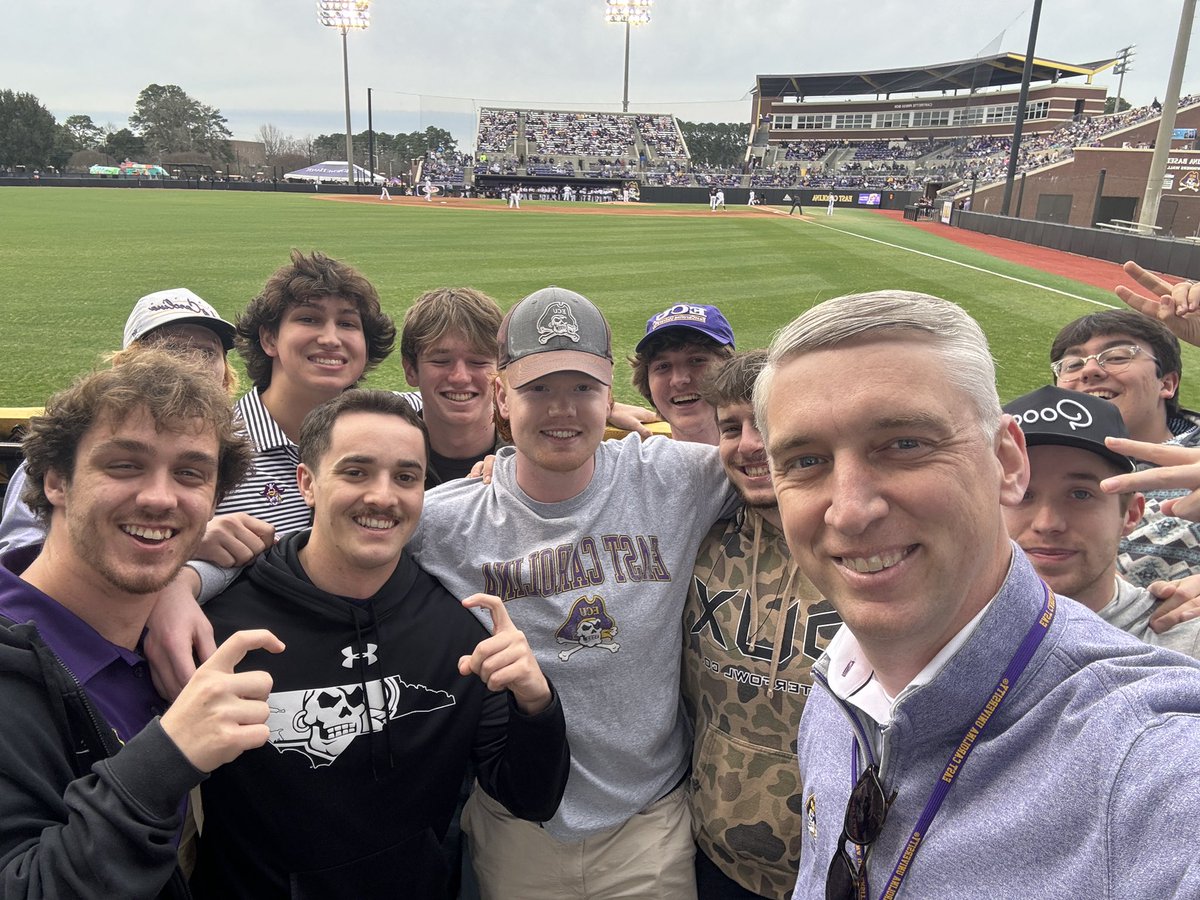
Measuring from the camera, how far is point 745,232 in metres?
29.0

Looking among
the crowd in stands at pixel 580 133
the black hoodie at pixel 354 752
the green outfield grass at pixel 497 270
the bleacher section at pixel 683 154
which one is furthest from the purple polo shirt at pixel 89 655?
the crowd in stands at pixel 580 133

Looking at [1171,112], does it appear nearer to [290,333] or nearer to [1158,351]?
[1158,351]

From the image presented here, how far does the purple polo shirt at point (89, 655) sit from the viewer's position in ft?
6.35

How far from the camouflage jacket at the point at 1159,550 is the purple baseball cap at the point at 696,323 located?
207 centimetres

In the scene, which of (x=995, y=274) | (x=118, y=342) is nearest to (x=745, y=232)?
(x=995, y=274)

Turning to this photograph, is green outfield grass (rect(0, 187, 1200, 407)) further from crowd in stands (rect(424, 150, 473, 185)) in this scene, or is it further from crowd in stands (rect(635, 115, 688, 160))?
crowd in stands (rect(635, 115, 688, 160))

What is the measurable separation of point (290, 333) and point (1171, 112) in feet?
94.7

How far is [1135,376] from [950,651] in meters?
3.06

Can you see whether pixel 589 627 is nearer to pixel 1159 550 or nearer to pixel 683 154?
pixel 1159 550

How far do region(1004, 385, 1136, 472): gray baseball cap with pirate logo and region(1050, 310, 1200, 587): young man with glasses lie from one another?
126cm

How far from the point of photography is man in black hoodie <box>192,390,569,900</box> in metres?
2.27

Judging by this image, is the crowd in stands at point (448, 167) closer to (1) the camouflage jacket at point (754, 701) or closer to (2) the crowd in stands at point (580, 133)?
(2) the crowd in stands at point (580, 133)

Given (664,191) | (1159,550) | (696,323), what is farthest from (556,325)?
(664,191)

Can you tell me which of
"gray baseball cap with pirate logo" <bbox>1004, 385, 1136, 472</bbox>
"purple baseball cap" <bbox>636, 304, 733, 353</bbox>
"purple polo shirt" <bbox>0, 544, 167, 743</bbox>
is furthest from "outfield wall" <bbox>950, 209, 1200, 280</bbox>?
"purple polo shirt" <bbox>0, 544, 167, 743</bbox>
